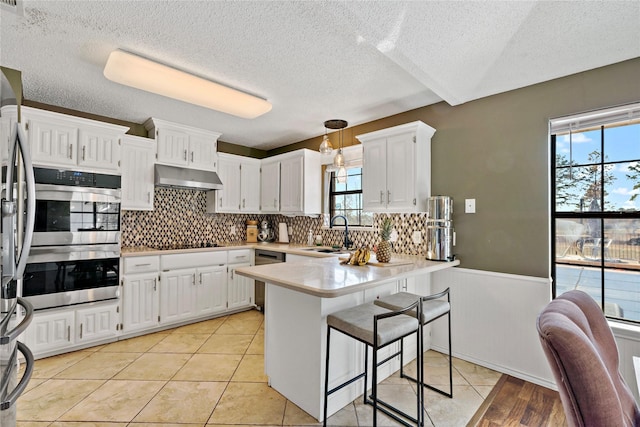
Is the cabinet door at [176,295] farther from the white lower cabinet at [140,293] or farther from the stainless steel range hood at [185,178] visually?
the stainless steel range hood at [185,178]

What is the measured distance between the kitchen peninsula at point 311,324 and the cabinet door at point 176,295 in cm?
168

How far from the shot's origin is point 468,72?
Answer: 2.32 meters

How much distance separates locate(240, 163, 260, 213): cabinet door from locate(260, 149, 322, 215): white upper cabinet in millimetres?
193

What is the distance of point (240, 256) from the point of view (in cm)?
406

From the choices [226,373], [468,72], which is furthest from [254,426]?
[468,72]

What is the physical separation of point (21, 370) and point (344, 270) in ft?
8.96

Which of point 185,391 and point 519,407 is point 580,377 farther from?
point 185,391

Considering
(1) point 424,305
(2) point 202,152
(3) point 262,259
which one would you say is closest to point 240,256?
(3) point 262,259

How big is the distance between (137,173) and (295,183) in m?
1.84

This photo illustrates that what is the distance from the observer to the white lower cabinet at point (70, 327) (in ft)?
8.86

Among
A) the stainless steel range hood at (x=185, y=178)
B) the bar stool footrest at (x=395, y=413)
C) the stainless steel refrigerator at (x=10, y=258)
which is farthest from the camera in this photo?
the stainless steel range hood at (x=185, y=178)

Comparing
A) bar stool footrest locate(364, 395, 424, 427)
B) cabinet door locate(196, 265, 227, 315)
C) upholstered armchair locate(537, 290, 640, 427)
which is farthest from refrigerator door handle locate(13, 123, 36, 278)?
cabinet door locate(196, 265, 227, 315)

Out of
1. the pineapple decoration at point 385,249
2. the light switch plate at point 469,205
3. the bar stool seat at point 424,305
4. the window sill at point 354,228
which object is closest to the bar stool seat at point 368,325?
the bar stool seat at point 424,305

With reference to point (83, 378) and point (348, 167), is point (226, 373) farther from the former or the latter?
point (348, 167)
